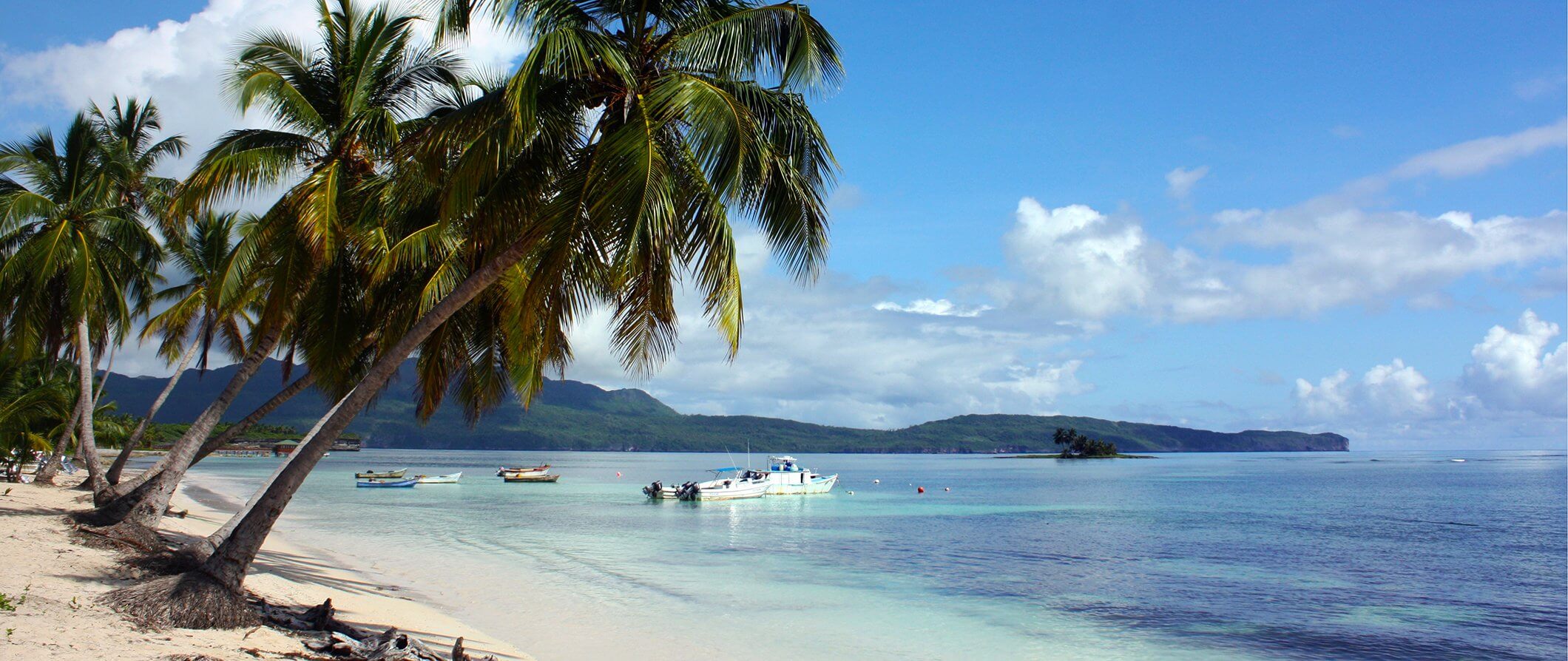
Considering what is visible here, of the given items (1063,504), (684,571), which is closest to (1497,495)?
(1063,504)

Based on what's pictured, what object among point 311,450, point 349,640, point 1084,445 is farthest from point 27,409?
point 1084,445

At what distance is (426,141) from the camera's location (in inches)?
343

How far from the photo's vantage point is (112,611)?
25.8 feet

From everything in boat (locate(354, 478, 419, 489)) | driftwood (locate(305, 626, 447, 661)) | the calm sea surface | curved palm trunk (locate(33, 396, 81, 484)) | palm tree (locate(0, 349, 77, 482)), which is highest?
palm tree (locate(0, 349, 77, 482))

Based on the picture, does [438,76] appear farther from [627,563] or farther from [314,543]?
[314,543]

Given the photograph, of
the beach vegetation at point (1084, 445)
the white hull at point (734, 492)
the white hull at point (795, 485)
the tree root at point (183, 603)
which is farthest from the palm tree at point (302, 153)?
the beach vegetation at point (1084, 445)

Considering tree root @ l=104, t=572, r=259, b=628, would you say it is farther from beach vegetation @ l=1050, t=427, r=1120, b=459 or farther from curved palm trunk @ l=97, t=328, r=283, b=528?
beach vegetation @ l=1050, t=427, r=1120, b=459

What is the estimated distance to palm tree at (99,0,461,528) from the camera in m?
11.2

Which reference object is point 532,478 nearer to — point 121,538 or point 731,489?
point 731,489

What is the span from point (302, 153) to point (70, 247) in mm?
5792

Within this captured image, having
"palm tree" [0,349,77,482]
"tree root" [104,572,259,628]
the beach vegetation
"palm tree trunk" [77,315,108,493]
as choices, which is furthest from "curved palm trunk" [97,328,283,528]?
the beach vegetation

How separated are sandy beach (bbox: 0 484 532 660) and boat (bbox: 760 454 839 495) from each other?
1294 inches

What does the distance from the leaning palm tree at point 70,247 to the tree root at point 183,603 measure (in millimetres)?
8867

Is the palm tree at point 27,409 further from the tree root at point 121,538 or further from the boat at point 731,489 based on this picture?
the boat at point 731,489
